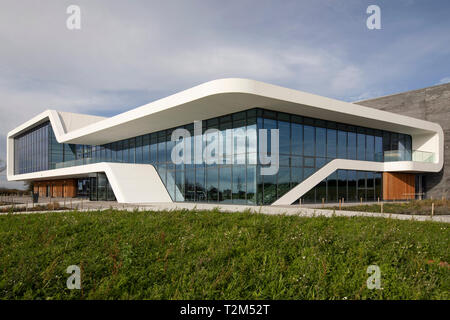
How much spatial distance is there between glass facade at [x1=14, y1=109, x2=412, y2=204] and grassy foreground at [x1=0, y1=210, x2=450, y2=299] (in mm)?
12701

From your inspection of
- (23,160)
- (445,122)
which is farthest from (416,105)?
(23,160)

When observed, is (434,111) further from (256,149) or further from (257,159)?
(257,159)

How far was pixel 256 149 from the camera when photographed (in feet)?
69.1

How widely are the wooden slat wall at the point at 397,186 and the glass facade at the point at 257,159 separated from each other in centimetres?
101

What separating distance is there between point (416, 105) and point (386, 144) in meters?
7.73

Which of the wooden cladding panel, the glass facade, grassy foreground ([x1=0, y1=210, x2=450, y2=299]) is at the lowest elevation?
the wooden cladding panel

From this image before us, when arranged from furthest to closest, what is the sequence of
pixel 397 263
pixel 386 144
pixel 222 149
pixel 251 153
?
pixel 386 144
pixel 222 149
pixel 251 153
pixel 397 263

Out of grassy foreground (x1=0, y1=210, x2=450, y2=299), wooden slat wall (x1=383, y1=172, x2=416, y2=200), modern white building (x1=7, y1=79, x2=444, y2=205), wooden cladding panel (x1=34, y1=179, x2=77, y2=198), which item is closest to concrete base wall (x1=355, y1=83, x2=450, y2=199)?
modern white building (x1=7, y1=79, x2=444, y2=205)

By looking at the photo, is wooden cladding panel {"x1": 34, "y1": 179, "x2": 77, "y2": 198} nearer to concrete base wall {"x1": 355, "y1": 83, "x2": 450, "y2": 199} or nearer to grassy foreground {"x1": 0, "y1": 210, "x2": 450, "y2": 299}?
grassy foreground {"x1": 0, "y1": 210, "x2": 450, "y2": 299}

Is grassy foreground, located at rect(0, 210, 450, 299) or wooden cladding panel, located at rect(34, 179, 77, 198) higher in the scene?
grassy foreground, located at rect(0, 210, 450, 299)

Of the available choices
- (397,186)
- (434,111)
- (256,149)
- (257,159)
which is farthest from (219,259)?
(434,111)

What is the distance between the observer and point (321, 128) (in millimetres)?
24969

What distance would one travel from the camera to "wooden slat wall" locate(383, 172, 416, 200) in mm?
29234
